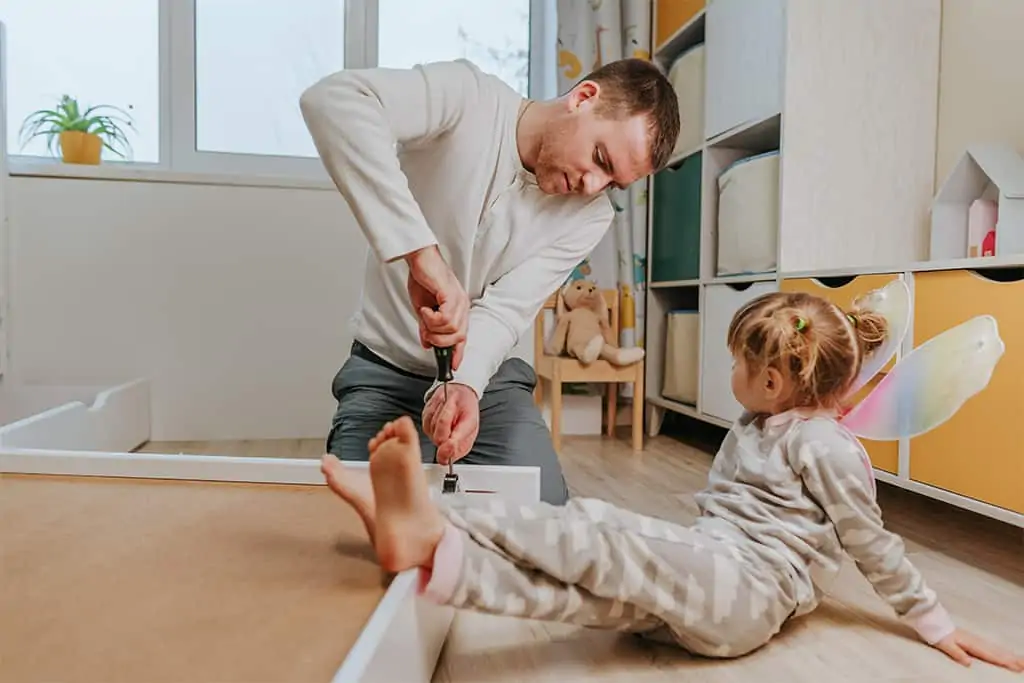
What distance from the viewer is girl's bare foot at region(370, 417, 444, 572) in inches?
26.3

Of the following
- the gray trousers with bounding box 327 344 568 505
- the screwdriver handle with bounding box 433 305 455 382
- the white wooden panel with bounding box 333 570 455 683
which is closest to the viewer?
the white wooden panel with bounding box 333 570 455 683

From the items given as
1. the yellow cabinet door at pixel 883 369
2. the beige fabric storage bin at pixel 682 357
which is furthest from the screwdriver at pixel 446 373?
the beige fabric storage bin at pixel 682 357

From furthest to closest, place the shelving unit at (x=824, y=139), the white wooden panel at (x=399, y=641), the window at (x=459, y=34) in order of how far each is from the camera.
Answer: the window at (x=459, y=34), the shelving unit at (x=824, y=139), the white wooden panel at (x=399, y=641)

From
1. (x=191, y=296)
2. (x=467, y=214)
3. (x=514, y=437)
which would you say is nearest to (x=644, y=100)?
(x=467, y=214)

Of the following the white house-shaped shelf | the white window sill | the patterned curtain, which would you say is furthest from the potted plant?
the white house-shaped shelf

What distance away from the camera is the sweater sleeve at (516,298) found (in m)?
1.06

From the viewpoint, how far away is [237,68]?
2.55m

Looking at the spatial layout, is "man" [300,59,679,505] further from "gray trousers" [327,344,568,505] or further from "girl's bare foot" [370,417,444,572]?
"girl's bare foot" [370,417,444,572]

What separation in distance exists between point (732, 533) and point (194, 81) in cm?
226

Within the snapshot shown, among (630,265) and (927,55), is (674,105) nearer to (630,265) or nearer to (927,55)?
(927,55)

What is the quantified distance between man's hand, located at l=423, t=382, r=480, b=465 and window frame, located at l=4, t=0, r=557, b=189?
57.1 inches

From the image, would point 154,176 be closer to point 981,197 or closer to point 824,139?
point 824,139

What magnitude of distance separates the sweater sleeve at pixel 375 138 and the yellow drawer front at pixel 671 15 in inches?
59.8

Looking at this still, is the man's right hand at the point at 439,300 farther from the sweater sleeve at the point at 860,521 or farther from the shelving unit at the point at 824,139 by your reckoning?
the shelving unit at the point at 824,139
